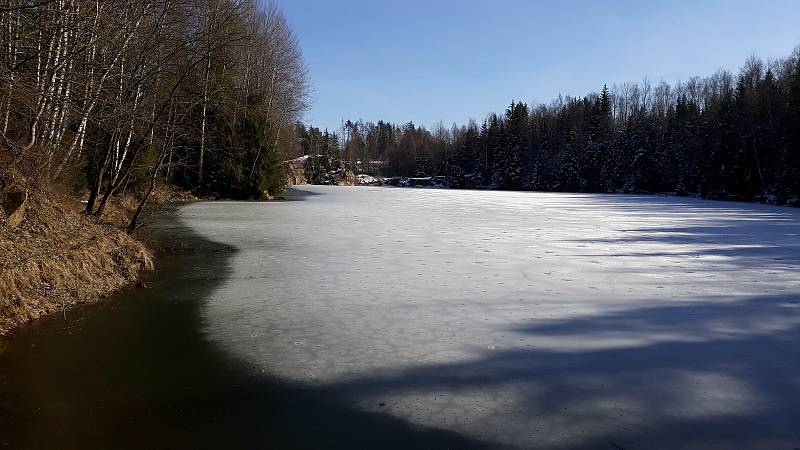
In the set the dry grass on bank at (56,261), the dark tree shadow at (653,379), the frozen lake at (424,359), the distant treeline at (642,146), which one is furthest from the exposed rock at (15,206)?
the distant treeline at (642,146)

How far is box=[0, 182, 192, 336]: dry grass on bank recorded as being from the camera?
224 inches

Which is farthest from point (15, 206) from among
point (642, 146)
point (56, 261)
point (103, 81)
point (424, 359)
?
point (642, 146)

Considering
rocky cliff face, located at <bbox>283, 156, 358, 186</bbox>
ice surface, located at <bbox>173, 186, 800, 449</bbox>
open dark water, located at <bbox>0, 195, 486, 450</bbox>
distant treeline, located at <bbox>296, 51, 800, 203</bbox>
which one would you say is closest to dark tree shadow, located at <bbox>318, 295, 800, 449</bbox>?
ice surface, located at <bbox>173, 186, 800, 449</bbox>

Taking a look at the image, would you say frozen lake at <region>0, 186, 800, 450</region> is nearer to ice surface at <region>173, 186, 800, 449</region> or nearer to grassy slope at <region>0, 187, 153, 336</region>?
ice surface at <region>173, 186, 800, 449</region>

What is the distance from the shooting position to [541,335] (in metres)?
5.35

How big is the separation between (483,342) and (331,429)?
85.1 inches

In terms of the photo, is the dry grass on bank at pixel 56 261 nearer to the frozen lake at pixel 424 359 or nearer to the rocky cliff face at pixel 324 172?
the frozen lake at pixel 424 359

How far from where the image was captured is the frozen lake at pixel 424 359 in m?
3.39

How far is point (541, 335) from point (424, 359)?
141 cm

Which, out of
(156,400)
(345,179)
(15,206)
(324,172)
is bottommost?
(156,400)

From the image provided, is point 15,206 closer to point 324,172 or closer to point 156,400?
point 156,400

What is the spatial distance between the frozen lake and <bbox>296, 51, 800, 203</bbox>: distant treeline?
33381 millimetres

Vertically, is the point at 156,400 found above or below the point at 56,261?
below

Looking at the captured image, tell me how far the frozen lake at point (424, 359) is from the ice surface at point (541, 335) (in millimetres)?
24
